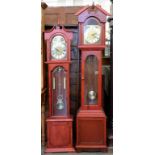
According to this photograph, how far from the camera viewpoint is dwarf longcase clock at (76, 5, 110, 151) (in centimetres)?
309

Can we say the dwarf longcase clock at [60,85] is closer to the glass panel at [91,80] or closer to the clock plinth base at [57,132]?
the clock plinth base at [57,132]

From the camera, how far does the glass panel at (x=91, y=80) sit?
3152 mm

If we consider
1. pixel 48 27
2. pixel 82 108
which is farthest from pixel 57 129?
pixel 48 27

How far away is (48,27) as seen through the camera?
138 inches

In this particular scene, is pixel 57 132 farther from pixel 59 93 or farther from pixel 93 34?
pixel 93 34

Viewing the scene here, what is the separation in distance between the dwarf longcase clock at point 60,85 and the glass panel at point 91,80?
209 mm

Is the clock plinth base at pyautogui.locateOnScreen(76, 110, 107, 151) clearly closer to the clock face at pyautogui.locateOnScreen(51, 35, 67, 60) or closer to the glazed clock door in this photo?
the glazed clock door

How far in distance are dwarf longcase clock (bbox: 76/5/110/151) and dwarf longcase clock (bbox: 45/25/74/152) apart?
13cm

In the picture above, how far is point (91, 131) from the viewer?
3.12 metres

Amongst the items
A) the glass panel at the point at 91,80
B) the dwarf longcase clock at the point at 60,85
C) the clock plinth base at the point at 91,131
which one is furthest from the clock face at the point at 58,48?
the clock plinth base at the point at 91,131

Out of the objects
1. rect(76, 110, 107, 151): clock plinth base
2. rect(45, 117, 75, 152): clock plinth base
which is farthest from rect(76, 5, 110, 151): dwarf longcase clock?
rect(45, 117, 75, 152): clock plinth base

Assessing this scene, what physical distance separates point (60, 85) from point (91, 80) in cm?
34
